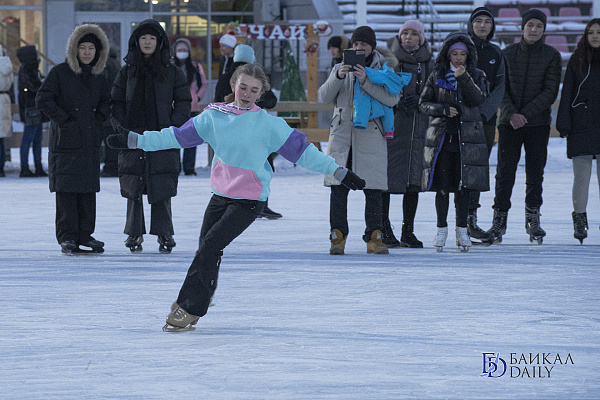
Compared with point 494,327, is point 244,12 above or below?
above

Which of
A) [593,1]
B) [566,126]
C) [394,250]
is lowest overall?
[394,250]

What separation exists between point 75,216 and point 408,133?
2.35 metres

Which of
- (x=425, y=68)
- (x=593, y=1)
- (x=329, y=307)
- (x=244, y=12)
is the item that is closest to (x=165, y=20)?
(x=244, y=12)

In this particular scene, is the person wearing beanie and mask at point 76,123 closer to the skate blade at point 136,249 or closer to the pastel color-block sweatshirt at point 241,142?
the skate blade at point 136,249

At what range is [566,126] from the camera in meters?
7.51

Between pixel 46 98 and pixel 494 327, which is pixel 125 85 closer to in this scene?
pixel 46 98

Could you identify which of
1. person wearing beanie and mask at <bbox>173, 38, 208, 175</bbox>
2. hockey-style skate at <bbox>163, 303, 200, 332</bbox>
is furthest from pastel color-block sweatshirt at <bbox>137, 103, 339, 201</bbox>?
person wearing beanie and mask at <bbox>173, 38, 208, 175</bbox>

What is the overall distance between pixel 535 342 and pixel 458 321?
20.8 inches

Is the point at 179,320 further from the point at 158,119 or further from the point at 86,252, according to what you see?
the point at 86,252

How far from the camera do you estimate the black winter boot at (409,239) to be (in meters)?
7.43

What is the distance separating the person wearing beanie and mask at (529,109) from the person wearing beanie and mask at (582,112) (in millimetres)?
113

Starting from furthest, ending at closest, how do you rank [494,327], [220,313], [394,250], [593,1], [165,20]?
[165,20], [593,1], [394,250], [220,313], [494,327]

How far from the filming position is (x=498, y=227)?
302 inches

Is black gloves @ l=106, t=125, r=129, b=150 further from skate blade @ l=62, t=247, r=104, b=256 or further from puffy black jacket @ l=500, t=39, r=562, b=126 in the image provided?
puffy black jacket @ l=500, t=39, r=562, b=126
